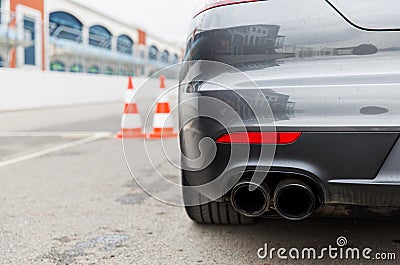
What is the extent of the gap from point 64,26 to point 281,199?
2610 centimetres

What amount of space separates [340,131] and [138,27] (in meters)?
40.7

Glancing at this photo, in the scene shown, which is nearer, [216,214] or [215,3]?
[215,3]

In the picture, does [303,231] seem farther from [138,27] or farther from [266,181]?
[138,27]

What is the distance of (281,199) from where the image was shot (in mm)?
1784

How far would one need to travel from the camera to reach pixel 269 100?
5.85 ft

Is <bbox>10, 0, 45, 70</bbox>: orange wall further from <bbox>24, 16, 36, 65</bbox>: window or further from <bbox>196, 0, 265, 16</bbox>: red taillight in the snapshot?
<bbox>196, 0, 265, 16</bbox>: red taillight

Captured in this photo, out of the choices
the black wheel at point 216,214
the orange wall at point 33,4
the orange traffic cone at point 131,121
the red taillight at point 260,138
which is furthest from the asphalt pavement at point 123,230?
the orange wall at point 33,4

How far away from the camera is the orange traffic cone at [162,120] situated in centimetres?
601

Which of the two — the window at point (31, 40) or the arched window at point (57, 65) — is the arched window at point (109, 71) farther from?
the window at point (31, 40)

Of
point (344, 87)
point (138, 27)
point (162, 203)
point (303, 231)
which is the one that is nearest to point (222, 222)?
point (303, 231)

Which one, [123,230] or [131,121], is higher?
[131,121]

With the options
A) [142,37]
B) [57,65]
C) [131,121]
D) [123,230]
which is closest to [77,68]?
[57,65]

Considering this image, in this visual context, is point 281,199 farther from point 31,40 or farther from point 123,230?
point 31,40

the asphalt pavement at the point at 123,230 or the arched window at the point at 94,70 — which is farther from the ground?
the arched window at the point at 94,70
